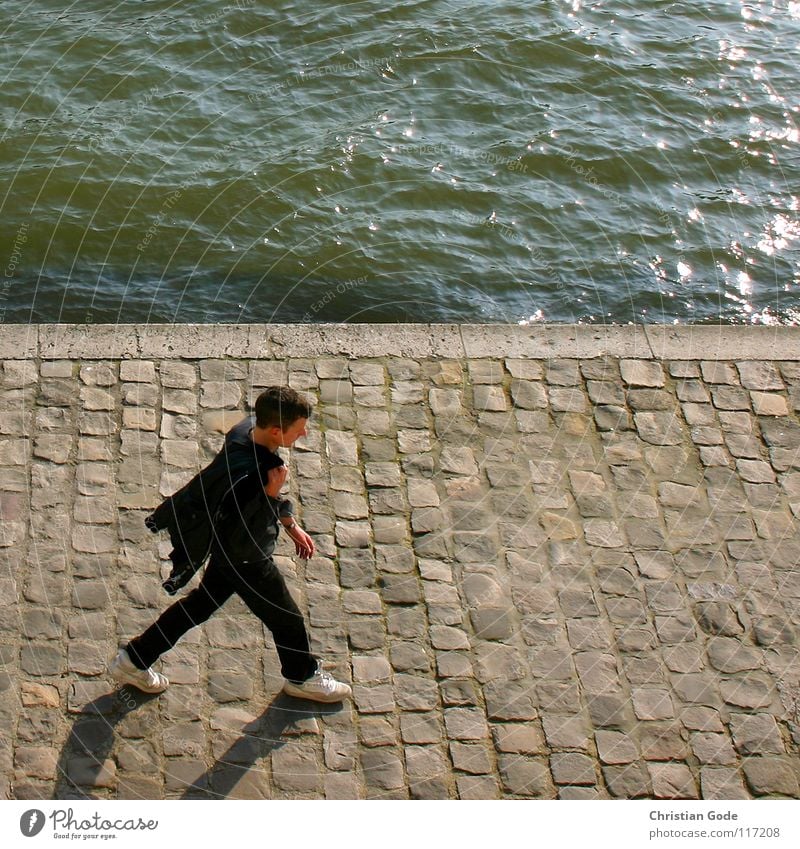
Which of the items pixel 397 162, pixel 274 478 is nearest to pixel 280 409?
pixel 274 478

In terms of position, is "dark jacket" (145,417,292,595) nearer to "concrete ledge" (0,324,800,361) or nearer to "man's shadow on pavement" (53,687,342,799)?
"man's shadow on pavement" (53,687,342,799)

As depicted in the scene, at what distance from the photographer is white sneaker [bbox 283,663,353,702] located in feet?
19.0

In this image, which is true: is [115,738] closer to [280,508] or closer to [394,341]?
[280,508]

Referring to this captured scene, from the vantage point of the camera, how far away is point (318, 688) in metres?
5.79

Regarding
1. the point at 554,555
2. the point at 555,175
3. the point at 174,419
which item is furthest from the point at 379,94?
the point at 554,555

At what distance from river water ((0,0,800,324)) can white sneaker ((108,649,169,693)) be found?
4399 mm

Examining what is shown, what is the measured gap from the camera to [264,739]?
569 centimetres

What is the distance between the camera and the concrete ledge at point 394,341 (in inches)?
315

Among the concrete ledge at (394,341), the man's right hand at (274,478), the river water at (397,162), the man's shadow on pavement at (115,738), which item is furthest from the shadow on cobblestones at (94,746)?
the river water at (397,162)

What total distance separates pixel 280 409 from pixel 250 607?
3.42 feet

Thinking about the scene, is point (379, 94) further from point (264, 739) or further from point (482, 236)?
point (264, 739)
